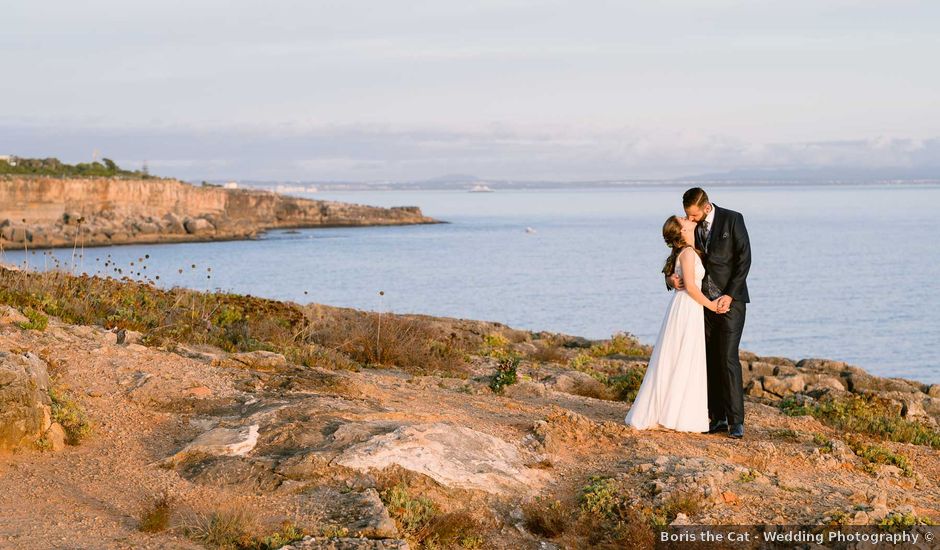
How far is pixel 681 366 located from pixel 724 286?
2.86 feet

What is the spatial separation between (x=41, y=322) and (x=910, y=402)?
11.8m

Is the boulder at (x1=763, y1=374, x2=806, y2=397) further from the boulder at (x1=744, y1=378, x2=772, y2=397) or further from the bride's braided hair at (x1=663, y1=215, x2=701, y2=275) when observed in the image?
the bride's braided hair at (x1=663, y1=215, x2=701, y2=275)

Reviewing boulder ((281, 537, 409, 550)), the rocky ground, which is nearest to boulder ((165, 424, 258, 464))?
the rocky ground

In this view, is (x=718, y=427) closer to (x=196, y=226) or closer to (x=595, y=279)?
(x=595, y=279)

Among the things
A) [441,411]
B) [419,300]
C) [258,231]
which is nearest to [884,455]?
[441,411]

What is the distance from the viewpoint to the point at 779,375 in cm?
1669

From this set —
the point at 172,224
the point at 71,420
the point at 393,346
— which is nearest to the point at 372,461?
the point at 71,420

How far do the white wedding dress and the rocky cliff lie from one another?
219 feet

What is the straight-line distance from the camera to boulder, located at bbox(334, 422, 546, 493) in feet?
25.0

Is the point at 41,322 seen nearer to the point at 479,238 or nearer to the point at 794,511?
the point at 794,511

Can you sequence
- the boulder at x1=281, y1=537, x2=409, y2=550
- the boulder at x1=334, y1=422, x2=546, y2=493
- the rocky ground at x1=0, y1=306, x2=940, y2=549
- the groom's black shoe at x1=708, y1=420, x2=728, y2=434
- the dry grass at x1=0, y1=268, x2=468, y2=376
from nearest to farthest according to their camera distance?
the boulder at x1=281, y1=537, x2=409, y2=550 < the rocky ground at x1=0, y1=306, x2=940, y2=549 < the boulder at x1=334, y1=422, x2=546, y2=493 < the groom's black shoe at x1=708, y1=420, x2=728, y2=434 < the dry grass at x1=0, y1=268, x2=468, y2=376

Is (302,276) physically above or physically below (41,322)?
below

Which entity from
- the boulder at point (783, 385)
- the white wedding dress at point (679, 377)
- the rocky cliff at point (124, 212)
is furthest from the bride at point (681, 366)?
the rocky cliff at point (124, 212)

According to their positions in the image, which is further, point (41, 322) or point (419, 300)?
point (419, 300)
